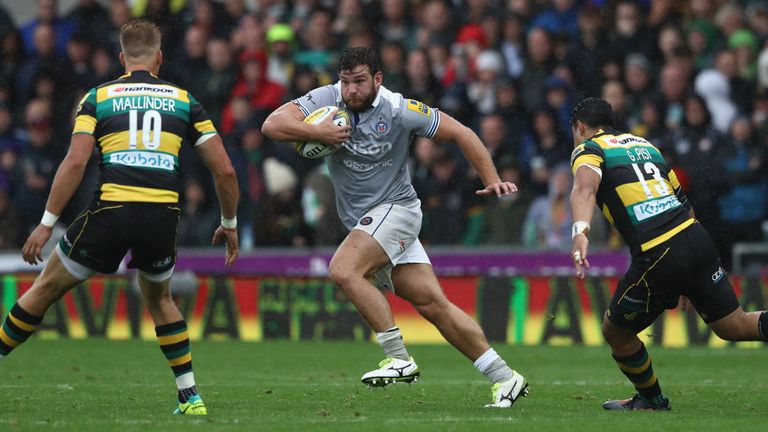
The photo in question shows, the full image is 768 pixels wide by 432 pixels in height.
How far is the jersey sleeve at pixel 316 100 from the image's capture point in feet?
31.9

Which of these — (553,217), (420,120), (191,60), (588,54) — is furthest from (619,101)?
(420,120)

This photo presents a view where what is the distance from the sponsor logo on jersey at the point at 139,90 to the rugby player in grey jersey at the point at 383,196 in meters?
0.87

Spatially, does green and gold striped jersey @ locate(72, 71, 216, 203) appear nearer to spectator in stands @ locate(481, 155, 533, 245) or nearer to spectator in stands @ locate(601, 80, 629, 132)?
spectator in stands @ locate(481, 155, 533, 245)

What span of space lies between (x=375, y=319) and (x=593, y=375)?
4.16 metres

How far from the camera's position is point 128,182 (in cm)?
877

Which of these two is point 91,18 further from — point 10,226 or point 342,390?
point 342,390

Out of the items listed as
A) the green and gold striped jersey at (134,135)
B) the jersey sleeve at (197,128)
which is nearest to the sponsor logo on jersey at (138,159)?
the green and gold striped jersey at (134,135)

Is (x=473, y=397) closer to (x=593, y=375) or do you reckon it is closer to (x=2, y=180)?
(x=593, y=375)

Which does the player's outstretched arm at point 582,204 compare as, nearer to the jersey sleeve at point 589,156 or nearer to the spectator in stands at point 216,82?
the jersey sleeve at point 589,156

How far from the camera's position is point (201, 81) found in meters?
20.3

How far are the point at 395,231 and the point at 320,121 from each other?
95cm

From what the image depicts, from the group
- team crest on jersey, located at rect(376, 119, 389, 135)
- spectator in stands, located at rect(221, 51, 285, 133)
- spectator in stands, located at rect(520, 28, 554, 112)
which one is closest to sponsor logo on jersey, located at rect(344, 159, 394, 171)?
team crest on jersey, located at rect(376, 119, 389, 135)

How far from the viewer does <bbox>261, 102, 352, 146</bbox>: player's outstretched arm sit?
9375mm

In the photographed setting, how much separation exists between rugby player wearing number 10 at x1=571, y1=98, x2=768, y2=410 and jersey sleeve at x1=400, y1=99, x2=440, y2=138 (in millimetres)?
1074
